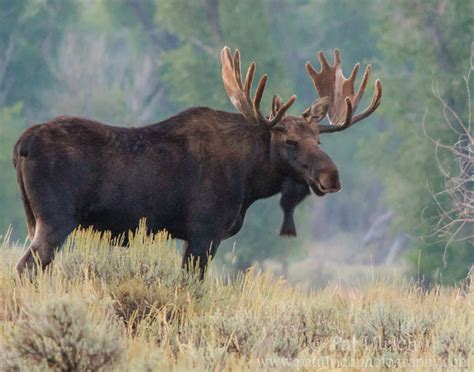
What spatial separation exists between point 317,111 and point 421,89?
76.7 feet

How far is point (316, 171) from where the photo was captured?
10734 millimetres

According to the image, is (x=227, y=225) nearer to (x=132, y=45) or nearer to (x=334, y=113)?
(x=334, y=113)

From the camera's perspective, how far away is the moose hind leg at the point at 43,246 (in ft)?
33.4

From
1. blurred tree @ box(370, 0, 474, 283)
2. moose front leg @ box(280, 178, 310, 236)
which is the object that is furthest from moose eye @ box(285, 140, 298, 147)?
blurred tree @ box(370, 0, 474, 283)

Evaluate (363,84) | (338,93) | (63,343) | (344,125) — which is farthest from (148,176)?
(63,343)

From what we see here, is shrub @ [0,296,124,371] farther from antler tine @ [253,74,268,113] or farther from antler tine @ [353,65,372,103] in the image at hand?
antler tine @ [353,65,372,103]

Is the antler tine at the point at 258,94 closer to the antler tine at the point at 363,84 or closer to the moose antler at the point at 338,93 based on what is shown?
the moose antler at the point at 338,93

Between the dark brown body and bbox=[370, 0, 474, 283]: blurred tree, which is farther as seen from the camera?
bbox=[370, 0, 474, 283]: blurred tree

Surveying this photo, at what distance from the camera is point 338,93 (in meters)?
12.0

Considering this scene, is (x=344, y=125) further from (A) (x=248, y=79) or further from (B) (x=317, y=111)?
(A) (x=248, y=79)

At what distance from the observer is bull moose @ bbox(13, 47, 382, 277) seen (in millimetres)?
10289

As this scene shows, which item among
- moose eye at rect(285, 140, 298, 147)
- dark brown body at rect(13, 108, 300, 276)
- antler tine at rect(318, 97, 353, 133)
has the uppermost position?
antler tine at rect(318, 97, 353, 133)

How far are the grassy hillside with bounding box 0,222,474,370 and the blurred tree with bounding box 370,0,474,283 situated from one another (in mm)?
21005

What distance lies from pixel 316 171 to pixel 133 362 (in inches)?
120
